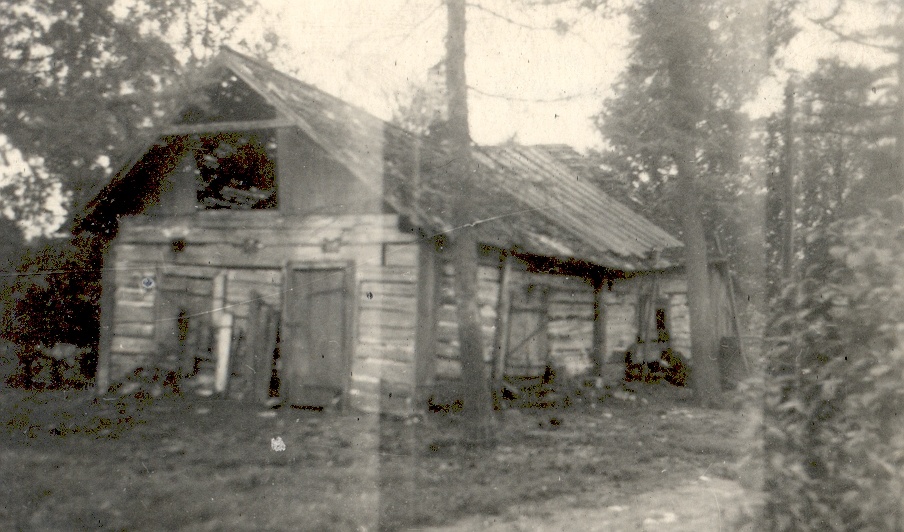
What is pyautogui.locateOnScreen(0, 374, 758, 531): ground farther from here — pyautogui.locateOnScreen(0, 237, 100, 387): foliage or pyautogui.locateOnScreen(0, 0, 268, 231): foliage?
pyautogui.locateOnScreen(0, 0, 268, 231): foliage

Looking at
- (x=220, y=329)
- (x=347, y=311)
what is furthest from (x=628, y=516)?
(x=220, y=329)

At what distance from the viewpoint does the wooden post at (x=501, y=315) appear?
13.0 metres

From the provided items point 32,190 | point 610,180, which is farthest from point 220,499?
point 610,180

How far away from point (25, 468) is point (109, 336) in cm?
663

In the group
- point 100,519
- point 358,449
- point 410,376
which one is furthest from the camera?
point 410,376

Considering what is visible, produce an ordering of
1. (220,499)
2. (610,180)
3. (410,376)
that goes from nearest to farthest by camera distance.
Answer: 1. (220,499)
2. (410,376)
3. (610,180)

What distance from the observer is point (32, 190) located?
1778 cm

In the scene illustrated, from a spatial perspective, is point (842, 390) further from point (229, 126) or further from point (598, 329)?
point (598, 329)

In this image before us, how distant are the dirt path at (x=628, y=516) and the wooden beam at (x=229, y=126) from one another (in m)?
7.72

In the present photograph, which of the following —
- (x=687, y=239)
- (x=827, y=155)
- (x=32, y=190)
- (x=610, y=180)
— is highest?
(x=827, y=155)

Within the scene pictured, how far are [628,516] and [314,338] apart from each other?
6972mm

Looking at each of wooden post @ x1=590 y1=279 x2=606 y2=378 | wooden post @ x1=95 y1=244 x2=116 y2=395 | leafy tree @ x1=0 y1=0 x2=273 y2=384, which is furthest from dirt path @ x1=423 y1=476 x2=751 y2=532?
leafy tree @ x1=0 y1=0 x2=273 y2=384

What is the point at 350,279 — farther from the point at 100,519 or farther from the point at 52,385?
the point at 52,385

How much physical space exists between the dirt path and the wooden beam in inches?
304
